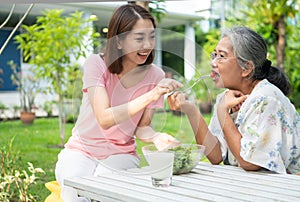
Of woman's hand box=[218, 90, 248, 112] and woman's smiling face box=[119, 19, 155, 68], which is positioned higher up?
woman's smiling face box=[119, 19, 155, 68]

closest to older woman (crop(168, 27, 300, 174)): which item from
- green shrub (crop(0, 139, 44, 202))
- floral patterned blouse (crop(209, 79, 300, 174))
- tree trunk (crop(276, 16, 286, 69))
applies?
floral patterned blouse (crop(209, 79, 300, 174))

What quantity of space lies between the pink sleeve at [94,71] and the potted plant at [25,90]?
5166 mm

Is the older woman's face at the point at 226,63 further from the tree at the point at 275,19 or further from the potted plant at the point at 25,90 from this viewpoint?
the potted plant at the point at 25,90

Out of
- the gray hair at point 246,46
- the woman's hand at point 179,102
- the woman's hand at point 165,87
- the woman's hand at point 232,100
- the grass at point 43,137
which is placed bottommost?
the grass at point 43,137

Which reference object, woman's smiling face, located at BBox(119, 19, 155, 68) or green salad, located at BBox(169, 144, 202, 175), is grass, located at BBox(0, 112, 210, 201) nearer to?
green salad, located at BBox(169, 144, 202, 175)

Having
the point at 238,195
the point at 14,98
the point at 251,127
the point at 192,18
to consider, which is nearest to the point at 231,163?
the point at 251,127

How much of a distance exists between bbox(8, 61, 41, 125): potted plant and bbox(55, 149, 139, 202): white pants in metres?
5.03

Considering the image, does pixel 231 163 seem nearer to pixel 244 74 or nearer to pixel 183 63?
pixel 244 74

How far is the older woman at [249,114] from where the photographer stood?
171cm

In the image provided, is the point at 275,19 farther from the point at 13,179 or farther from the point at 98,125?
the point at 98,125

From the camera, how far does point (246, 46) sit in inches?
71.0

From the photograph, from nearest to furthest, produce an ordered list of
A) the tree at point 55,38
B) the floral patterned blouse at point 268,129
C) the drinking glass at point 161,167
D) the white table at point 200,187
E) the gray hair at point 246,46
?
the white table at point 200,187, the drinking glass at point 161,167, the floral patterned blouse at point 268,129, the gray hair at point 246,46, the tree at point 55,38

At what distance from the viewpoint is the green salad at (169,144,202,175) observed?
164 centimetres

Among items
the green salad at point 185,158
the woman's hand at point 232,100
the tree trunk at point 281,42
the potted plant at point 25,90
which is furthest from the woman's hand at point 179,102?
the potted plant at point 25,90
